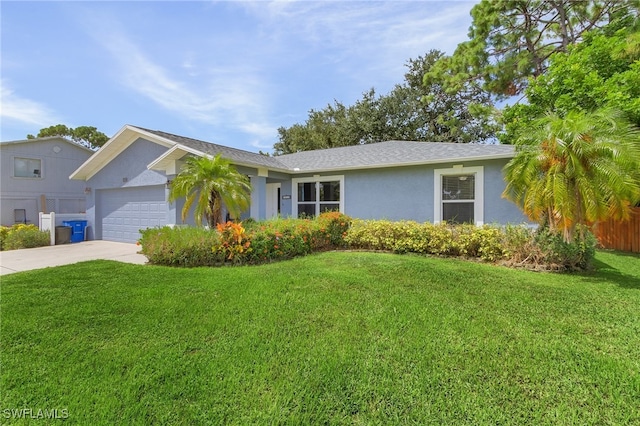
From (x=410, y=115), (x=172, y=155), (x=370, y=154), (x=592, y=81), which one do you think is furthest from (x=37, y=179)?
(x=592, y=81)

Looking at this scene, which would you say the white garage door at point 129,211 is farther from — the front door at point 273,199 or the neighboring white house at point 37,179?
the neighboring white house at point 37,179

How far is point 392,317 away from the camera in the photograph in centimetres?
415

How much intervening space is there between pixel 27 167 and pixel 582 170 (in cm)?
2538

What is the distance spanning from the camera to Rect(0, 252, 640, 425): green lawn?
8.66 ft

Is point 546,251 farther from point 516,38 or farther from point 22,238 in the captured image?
point 22,238

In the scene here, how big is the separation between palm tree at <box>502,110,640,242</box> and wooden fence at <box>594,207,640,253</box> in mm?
4812

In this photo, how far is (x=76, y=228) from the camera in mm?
13664

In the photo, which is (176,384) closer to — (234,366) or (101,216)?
(234,366)

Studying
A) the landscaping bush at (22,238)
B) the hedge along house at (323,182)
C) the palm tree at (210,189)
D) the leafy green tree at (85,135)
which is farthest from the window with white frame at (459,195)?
the leafy green tree at (85,135)

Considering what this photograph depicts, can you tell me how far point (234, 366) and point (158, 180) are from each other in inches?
417

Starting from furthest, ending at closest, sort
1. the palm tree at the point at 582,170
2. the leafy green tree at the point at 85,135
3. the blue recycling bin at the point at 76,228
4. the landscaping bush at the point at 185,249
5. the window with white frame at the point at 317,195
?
the leafy green tree at the point at 85,135 < the blue recycling bin at the point at 76,228 < the window with white frame at the point at 317,195 < the landscaping bush at the point at 185,249 < the palm tree at the point at 582,170

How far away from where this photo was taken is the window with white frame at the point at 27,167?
17000 mm

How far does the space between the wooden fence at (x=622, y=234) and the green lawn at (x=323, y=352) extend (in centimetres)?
660

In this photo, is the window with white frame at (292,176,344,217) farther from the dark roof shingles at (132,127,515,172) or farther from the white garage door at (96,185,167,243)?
the white garage door at (96,185,167,243)
